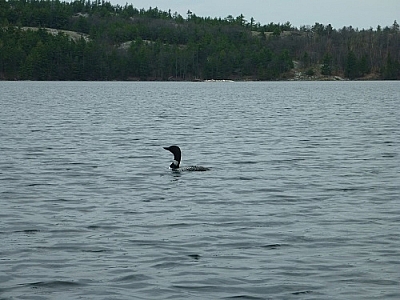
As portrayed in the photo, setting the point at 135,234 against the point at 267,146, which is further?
the point at 267,146

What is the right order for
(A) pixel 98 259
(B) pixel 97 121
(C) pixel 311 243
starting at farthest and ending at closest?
1. (B) pixel 97 121
2. (C) pixel 311 243
3. (A) pixel 98 259

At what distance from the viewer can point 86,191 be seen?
2116cm

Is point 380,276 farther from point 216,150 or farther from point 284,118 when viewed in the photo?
point 284,118

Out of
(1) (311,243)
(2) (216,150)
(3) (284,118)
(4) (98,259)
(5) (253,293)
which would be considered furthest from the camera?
(3) (284,118)

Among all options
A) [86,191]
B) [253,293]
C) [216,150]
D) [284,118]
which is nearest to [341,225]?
[253,293]

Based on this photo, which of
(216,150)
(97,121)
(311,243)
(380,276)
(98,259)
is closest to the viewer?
(380,276)

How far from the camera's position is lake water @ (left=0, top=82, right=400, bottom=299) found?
12344 millimetres

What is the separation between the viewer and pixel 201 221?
55.8ft

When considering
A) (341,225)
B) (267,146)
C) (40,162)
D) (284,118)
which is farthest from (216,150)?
(284,118)

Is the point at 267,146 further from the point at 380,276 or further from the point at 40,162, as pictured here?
the point at 380,276

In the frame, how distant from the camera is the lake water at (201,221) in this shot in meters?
12.3

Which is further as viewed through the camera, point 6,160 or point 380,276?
point 6,160

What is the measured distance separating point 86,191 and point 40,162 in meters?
7.28

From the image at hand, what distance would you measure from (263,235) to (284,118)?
4152 centimetres
